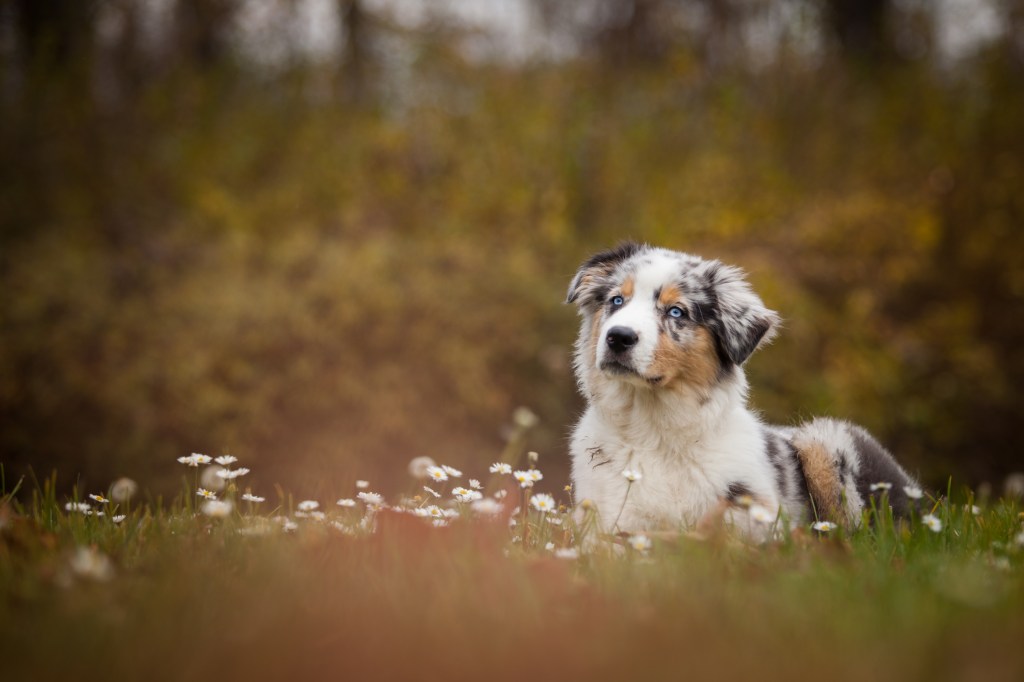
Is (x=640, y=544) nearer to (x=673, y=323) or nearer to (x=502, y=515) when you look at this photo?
(x=502, y=515)

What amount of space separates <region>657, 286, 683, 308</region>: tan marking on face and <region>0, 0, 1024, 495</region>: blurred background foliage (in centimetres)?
204

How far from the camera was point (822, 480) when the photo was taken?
429 centimetres

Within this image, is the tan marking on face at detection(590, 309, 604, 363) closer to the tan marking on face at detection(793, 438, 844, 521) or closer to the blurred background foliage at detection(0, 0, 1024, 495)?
the tan marking on face at detection(793, 438, 844, 521)

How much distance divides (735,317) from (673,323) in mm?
331

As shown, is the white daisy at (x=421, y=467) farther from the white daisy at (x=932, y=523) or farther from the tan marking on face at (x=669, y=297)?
the white daisy at (x=932, y=523)

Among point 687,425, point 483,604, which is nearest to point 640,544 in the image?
point 483,604

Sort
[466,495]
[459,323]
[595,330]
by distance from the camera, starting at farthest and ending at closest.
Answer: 1. [459,323]
2. [595,330]
3. [466,495]

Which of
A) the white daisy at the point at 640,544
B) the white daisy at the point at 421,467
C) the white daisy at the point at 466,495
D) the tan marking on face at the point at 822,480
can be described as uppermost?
the tan marking on face at the point at 822,480

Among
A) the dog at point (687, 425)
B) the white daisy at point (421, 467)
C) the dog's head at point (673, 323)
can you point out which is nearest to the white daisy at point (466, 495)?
the white daisy at point (421, 467)

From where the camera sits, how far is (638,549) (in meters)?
3.22

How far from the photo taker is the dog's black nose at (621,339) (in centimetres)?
386

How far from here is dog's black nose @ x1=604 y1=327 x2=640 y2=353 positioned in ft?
12.7

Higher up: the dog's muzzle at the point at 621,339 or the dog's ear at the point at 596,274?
the dog's ear at the point at 596,274

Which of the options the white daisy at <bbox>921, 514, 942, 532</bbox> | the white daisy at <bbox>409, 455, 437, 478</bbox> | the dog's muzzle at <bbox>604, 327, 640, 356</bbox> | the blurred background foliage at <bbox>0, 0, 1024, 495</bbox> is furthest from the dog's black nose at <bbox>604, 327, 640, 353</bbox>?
the blurred background foliage at <bbox>0, 0, 1024, 495</bbox>
